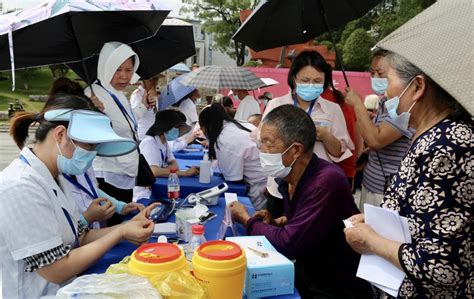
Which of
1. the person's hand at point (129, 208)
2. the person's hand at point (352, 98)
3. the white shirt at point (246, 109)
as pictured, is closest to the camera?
the person's hand at point (129, 208)

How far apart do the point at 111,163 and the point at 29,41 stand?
107 cm

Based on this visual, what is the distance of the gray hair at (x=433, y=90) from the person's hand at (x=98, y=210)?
175cm

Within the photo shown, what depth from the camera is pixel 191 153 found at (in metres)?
5.00

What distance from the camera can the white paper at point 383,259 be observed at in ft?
4.22

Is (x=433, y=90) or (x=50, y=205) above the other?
(x=433, y=90)

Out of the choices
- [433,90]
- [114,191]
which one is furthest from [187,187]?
[433,90]

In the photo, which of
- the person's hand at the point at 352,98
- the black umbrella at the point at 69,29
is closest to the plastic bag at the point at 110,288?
the black umbrella at the point at 69,29

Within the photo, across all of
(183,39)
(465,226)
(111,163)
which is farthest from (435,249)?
(183,39)

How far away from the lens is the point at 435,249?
1148 mm

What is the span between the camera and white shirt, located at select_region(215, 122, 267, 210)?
336 cm

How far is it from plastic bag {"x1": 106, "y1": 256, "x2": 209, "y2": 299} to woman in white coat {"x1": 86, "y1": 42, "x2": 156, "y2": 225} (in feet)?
5.79

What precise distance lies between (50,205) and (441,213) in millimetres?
1532

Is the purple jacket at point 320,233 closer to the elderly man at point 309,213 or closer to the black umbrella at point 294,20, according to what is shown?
the elderly man at point 309,213

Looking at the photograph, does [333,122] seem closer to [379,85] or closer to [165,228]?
[379,85]
